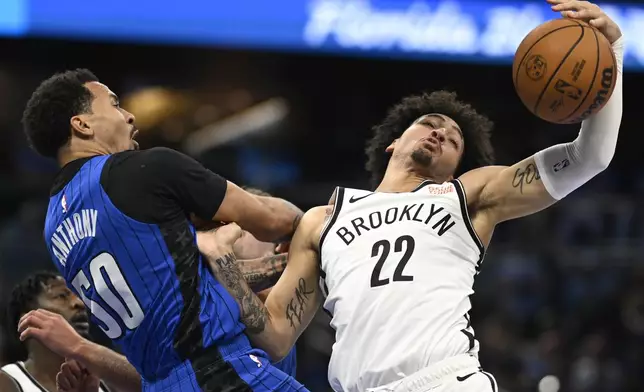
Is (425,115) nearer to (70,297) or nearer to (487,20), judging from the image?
(70,297)

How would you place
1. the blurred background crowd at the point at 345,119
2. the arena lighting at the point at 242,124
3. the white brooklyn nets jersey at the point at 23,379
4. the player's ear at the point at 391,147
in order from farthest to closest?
the arena lighting at the point at 242,124 < the blurred background crowd at the point at 345,119 < the white brooklyn nets jersey at the point at 23,379 < the player's ear at the point at 391,147

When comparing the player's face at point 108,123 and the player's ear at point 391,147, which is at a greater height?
the player's face at point 108,123

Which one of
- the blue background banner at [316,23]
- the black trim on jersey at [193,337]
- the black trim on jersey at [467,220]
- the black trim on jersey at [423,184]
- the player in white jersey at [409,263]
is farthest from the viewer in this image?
the blue background banner at [316,23]

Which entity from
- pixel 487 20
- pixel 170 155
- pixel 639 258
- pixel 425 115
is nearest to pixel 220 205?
pixel 170 155

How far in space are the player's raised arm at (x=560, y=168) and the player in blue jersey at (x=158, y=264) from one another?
1.02 metres

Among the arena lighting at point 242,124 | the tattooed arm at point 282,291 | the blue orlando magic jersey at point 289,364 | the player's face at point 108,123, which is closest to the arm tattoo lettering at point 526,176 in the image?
the tattooed arm at point 282,291

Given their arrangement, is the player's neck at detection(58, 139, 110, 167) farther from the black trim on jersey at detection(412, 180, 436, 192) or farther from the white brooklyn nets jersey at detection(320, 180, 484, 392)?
the black trim on jersey at detection(412, 180, 436, 192)

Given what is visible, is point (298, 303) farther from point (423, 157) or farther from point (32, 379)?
point (32, 379)

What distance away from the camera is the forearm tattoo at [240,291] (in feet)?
12.9

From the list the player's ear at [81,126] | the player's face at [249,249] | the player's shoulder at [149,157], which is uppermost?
the player's ear at [81,126]

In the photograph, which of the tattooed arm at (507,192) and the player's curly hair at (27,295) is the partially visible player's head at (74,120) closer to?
the player's curly hair at (27,295)

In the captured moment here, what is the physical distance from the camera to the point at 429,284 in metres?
4.09

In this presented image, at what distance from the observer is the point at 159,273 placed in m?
3.79

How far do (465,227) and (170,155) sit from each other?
1.30 m
